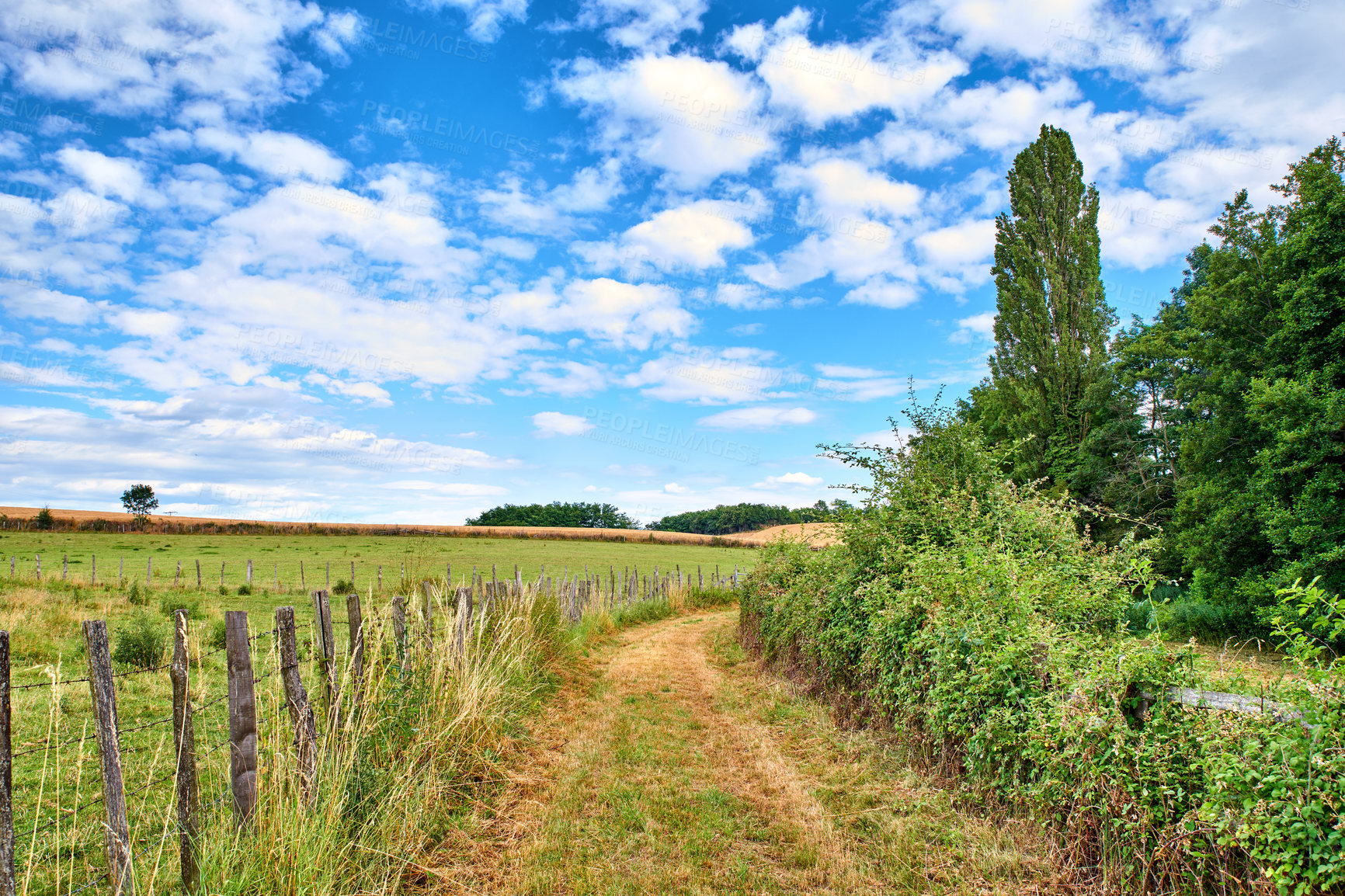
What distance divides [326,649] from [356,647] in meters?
0.37

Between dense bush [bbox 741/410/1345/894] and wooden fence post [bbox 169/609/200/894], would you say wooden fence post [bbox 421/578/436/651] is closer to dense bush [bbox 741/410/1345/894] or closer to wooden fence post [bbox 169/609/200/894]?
wooden fence post [bbox 169/609/200/894]

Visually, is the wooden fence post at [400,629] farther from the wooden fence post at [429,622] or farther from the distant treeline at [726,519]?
the distant treeline at [726,519]

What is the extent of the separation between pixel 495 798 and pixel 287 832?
2.03m

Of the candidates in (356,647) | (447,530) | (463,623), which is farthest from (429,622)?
(447,530)

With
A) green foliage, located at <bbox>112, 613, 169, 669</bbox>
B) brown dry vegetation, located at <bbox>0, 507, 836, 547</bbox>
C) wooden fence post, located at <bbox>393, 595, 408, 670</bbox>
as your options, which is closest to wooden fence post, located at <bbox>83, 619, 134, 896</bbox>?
wooden fence post, located at <bbox>393, 595, 408, 670</bbox>

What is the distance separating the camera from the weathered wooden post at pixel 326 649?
4.39 meters

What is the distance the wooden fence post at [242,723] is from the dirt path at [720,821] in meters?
1.24

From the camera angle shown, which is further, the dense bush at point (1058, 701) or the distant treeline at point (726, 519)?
the distant treeline at point (726, 519)

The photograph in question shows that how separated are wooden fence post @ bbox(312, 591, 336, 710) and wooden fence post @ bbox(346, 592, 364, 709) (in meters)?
0.15

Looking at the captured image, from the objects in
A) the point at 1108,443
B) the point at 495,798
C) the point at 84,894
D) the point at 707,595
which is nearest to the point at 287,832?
the point at 84,894

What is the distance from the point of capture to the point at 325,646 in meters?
4.54

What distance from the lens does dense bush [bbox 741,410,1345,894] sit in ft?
9.36

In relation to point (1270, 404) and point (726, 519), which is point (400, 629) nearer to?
point (1270, 404)

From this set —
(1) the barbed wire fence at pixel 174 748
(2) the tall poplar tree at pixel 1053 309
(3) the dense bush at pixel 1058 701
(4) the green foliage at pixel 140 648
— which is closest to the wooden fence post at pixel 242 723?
(1) the barbed wire fence at pixel 174 748
